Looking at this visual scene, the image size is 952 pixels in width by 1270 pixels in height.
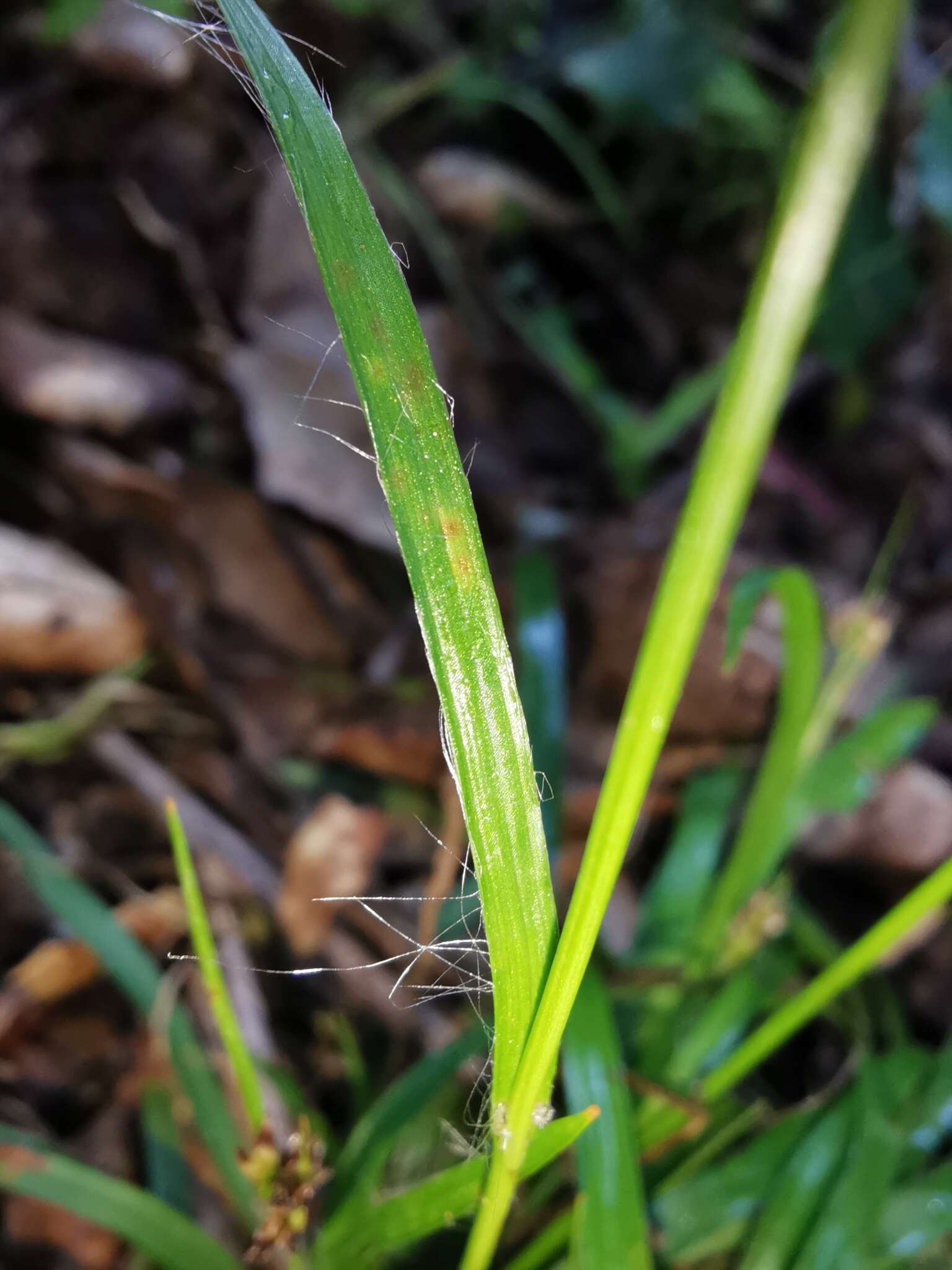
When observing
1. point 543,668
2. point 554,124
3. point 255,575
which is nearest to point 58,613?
point 255,575

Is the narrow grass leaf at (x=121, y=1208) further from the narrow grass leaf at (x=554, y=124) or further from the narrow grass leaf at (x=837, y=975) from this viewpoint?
the narrow grass leaf at (x=554, y=124)

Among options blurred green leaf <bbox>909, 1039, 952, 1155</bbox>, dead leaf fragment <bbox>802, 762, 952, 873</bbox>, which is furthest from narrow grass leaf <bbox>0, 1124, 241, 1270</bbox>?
dead leaf fragment <bbox>802, 762, 952, 873</bbox>

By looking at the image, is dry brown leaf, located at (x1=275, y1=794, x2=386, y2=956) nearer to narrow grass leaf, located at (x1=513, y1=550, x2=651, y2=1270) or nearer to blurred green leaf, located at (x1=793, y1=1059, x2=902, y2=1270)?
narrow grass leaf, located at (x1=513, y1=550, x2=651, y2=1270)

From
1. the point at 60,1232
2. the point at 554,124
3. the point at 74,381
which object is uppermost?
the point at 554,124

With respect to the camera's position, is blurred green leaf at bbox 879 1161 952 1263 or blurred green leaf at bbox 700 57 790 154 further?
blurred green leaf at bbox 700 57 790 154

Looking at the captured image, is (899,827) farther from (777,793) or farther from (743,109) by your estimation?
(743,109)

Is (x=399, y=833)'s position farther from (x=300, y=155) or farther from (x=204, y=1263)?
(x=300, y=155)

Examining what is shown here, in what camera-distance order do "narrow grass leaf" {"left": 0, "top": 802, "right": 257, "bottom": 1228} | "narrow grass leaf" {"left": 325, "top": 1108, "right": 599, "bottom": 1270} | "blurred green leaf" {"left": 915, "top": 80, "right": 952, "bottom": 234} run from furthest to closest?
"blurred green leaf" {"left": 915, "top": 80, "right": 952, "bottom": 234}
"narrow grass leaf" {"left": 0, "top": 802, "right": 257, "bottom": 1228}
"narrow grass leaf" {"left": 325, "top": 1108, "right": 599, "bottom": 1270}
